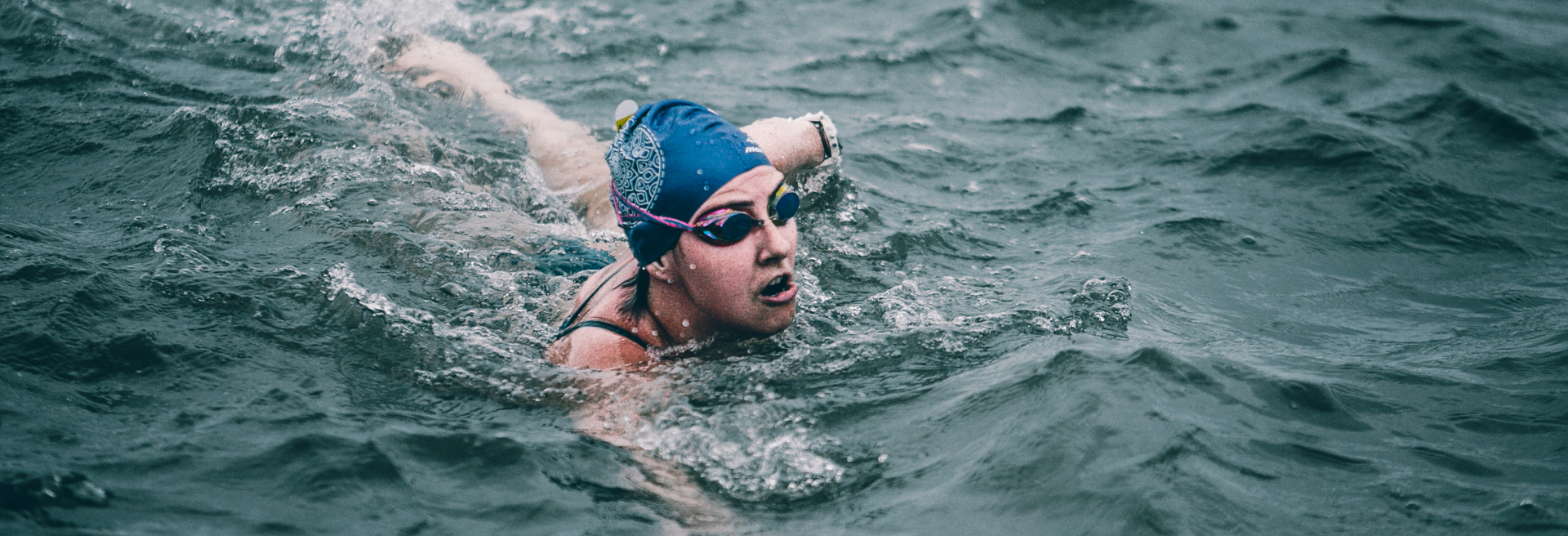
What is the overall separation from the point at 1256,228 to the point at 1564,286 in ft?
4.85

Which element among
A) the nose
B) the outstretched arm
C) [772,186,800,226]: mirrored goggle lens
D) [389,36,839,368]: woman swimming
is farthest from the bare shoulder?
the outstretched arm

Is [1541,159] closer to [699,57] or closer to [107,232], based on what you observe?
[699,57]

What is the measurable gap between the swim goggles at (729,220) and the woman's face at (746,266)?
0.02 metres

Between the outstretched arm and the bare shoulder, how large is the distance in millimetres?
1408

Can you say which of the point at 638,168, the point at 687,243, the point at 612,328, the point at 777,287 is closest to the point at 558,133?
the point at 638,168

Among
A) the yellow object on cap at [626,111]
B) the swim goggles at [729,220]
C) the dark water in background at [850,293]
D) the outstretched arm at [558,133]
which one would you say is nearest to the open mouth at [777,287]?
the swim goggles at [729,220]

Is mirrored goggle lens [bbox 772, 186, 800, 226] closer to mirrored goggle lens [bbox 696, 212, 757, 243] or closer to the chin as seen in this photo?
mirrored goggle lens [bbox 696, 212, 757, 243]

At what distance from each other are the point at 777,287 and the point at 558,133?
3.30 meters

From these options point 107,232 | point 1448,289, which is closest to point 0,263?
point 107,232

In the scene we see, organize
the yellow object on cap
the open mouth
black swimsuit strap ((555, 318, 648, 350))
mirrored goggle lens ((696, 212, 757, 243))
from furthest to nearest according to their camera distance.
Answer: the yellow object on cap < black swimsuit strap ((555, 318, 648, 350)) < the open mouth < mirrored goggle lens ((696, 212, 757, 243))

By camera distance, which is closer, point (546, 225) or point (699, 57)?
point (546, 225)

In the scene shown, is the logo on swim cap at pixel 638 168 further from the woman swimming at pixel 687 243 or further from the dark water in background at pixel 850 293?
the dark water in background at pixel 850 293

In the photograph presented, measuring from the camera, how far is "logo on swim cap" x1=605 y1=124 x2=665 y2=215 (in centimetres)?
423

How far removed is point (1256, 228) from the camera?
19.9 ft
